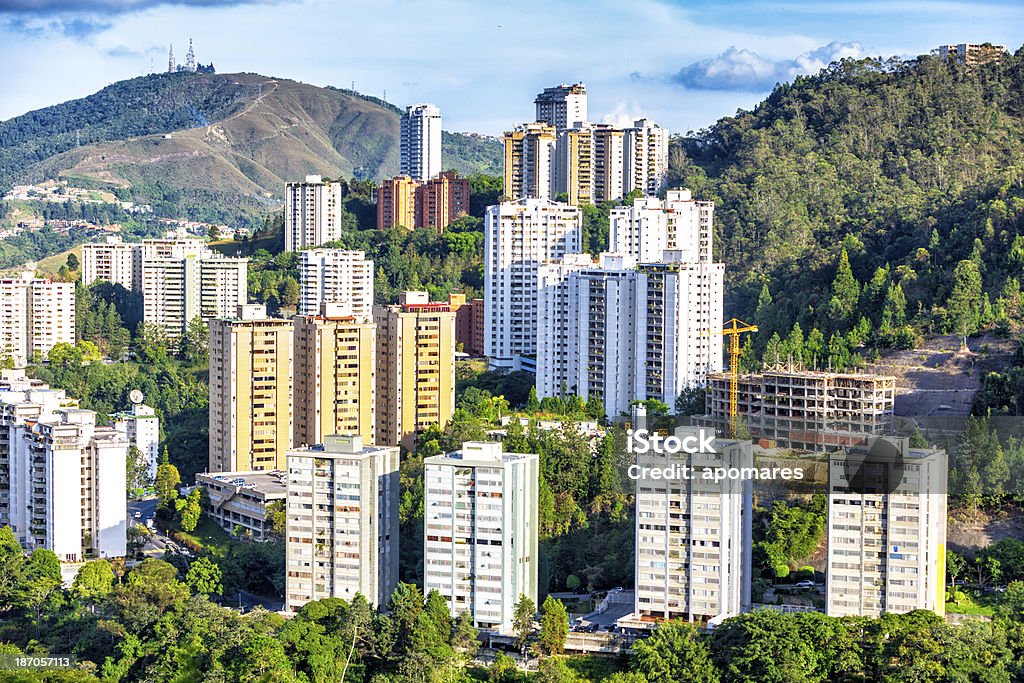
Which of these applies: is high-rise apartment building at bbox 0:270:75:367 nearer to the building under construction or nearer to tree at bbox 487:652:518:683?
the building under construction

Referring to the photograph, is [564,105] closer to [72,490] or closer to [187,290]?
[187,290]

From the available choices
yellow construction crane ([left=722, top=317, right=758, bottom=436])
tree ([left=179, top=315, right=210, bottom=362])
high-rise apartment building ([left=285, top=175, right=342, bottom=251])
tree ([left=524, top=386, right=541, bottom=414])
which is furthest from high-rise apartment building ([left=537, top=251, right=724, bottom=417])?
high-rise apartment building ([left=285, top=175, right=342, bottom=251])

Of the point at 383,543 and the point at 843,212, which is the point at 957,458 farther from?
the point at 843,212

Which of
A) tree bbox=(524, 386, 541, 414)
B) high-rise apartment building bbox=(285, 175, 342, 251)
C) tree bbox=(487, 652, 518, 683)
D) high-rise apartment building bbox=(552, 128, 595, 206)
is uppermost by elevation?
high-rise apartment building bbox=(552, 128, 595, 206)

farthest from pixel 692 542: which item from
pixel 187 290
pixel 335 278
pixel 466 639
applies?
pixel 187 290

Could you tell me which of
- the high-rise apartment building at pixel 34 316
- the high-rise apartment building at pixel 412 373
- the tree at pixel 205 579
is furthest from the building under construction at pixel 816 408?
the high-rise apartment building at pixel 34 316

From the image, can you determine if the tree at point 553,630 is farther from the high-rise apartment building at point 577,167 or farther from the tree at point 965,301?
the high-rise apartment building at point 577,167
